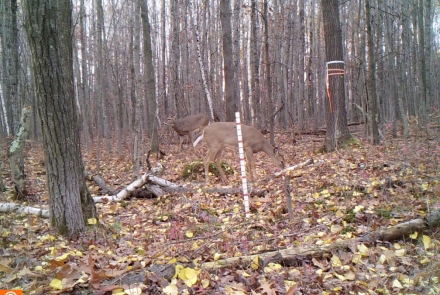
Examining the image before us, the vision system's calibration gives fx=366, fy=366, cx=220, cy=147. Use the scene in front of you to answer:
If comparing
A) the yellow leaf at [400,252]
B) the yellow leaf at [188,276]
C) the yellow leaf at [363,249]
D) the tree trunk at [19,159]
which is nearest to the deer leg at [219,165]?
the tree trunk at [19,159]

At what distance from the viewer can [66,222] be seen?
4.18 metres

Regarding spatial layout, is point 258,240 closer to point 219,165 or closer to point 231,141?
point 219,165

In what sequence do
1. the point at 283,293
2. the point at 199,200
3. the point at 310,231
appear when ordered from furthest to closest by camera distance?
1. the point at 199,200
2. the point at 310,231
3. the point at 283,293

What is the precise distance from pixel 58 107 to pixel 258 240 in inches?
105

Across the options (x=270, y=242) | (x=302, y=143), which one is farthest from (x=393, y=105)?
(x=270, y=242)

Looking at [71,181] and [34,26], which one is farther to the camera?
[71,181]

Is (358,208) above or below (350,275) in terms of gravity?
above

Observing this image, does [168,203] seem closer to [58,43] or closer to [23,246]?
[23,246]

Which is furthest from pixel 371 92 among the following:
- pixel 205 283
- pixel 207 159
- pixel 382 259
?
pixel 205 283

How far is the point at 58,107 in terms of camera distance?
4.00 m

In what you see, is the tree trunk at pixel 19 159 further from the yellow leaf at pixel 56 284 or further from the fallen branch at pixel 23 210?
the yellow leaf at pixel 56 284

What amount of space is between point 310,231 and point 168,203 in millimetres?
2773

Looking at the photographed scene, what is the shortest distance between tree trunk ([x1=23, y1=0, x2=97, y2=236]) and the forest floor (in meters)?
0.38

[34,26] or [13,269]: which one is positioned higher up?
[34,26]
